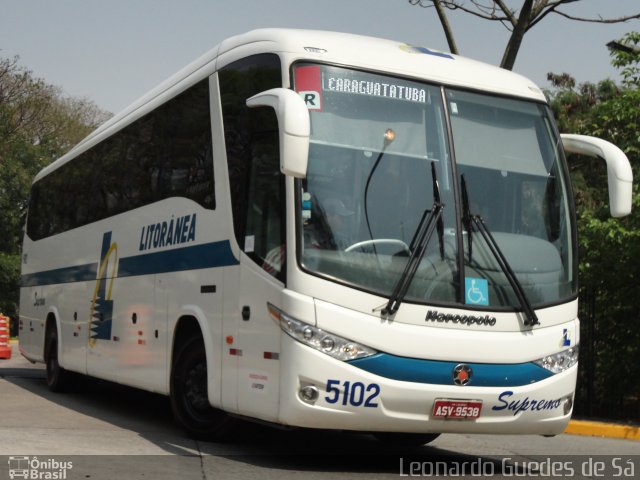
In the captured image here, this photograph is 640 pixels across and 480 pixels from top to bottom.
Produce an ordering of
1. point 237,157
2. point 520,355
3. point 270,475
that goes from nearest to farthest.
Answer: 1. point 270,475
2. point 520,355
3. point 237,157

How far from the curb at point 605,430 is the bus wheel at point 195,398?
5.82m

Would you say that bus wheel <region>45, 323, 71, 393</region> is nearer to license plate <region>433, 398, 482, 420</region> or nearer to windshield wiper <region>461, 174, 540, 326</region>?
license plate <region>433, 398, 482, 420</region>

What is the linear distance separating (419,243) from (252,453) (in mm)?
2457

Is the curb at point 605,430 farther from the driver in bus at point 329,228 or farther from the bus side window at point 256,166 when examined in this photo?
the driver in bus at point 329,228

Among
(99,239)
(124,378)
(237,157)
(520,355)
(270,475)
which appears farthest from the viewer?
(99,239)

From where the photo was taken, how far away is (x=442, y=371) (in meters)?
7.97

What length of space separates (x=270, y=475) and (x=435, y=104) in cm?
330

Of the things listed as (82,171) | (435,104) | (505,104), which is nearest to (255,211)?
(435,104)

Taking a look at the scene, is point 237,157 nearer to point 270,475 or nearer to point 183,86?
point 183,86

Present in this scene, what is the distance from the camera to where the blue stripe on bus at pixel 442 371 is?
777 cm

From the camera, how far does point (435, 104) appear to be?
866 cm

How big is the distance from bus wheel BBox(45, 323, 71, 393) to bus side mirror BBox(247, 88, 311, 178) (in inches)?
355

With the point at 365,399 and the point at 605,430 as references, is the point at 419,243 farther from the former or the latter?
the point at 605,430

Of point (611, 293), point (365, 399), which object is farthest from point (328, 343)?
point (611, 293)
